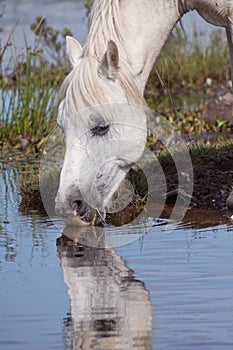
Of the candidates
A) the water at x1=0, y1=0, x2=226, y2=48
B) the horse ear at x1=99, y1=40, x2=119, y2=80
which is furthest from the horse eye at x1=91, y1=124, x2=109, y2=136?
the water at x1=0, y1=0, x2=226, y2=48

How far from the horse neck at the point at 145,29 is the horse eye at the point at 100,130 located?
1.21ft

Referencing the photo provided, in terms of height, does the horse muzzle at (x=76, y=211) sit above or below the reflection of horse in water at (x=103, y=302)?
above

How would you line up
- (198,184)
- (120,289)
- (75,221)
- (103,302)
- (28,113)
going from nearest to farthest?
(103,302)
(120,289)
(75,221)
(198,184)
(28,113)

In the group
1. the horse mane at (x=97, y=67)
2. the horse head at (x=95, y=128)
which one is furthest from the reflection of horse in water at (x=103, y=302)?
the horse mane at (x=97, y=67)

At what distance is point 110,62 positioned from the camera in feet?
16.0

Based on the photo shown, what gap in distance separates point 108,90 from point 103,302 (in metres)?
1.37

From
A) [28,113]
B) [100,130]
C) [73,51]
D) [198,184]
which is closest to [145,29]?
[73,51]

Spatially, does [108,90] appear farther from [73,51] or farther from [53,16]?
[53,16]

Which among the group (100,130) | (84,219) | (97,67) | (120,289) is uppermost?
(97,67)

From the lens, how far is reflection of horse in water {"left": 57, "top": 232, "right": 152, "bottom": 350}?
3.61 meters

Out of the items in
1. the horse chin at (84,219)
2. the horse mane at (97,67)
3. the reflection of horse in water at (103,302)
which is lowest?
the reflection of horse in water at (103,302)

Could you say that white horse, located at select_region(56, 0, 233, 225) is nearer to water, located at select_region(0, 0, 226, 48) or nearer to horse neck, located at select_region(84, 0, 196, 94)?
horse neck, located at select_region(84, 0, 196, 94)

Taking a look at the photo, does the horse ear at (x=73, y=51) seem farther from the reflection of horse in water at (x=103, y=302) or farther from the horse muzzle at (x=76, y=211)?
the reflection of horse in water at (x=103, y=302)

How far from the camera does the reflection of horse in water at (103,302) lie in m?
3.61
